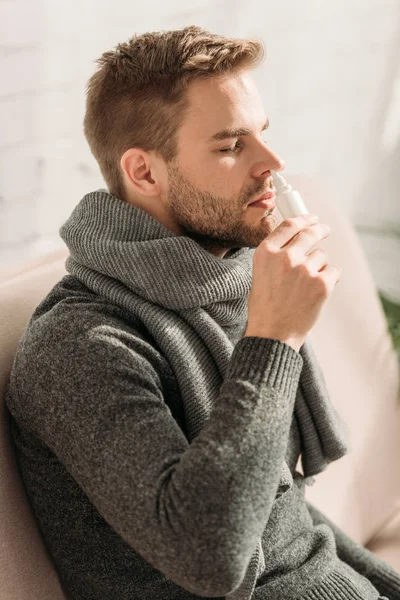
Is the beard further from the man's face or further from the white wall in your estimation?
the white wall

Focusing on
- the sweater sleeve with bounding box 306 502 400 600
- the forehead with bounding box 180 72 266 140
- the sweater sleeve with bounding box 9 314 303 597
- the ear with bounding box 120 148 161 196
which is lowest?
the sweater sleeve with bounding box 306 502 400 600

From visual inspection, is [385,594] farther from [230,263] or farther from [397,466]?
[230,263]

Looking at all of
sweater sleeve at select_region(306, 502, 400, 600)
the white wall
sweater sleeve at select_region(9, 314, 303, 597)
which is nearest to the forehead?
sweater sleeve at select_region(9, 314, 303, 597)

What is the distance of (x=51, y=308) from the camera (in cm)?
107

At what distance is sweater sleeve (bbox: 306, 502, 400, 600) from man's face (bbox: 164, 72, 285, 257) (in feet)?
1.89

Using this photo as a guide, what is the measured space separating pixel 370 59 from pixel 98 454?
73.9 inches

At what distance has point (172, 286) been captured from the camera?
1.04 metres

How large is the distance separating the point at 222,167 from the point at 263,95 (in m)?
0.95

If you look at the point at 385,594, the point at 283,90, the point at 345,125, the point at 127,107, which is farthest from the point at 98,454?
the point at 345,125

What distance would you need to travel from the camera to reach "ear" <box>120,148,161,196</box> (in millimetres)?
1147

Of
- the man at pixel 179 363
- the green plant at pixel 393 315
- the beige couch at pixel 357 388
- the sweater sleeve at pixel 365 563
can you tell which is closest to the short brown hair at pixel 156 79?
the man at pixel 179 363

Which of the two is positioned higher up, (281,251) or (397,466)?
(281,251)

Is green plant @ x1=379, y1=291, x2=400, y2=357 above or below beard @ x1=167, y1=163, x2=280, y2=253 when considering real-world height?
below

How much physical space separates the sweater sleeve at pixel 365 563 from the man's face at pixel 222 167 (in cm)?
57
